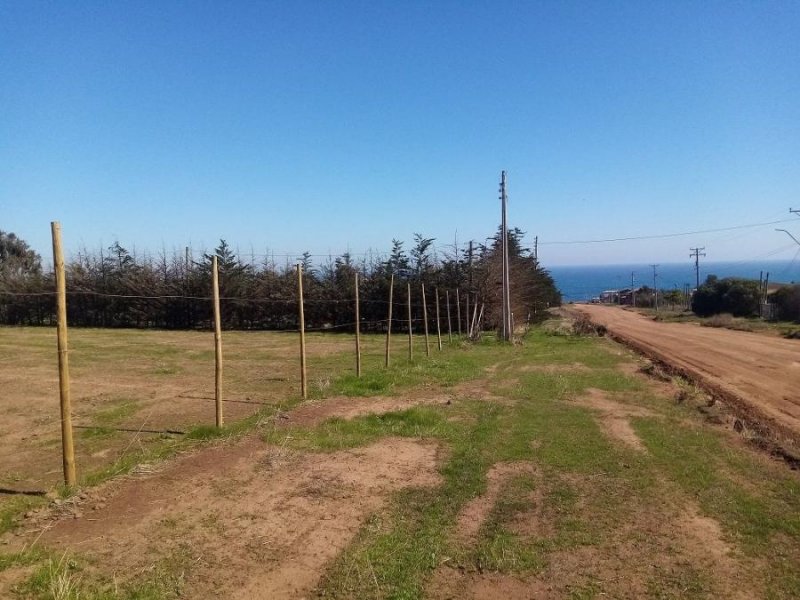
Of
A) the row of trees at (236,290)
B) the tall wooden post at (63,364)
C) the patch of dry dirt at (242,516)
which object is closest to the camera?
the patch of dry dirt at (242,516)

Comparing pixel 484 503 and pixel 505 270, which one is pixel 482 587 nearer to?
pixel 484 503

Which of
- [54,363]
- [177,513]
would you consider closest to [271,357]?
[54,363]

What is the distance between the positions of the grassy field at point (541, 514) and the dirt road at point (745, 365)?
196 centimetres

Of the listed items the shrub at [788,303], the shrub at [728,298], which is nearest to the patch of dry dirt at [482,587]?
the shrub at [788,303]

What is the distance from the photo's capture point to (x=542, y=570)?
4.04 m

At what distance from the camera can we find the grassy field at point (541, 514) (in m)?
3.81

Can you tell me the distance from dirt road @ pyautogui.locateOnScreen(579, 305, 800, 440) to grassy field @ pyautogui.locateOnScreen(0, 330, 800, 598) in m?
1.96

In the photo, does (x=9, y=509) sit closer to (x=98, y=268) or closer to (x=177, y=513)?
(x=177, y=513)

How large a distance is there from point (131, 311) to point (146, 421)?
25484 mm

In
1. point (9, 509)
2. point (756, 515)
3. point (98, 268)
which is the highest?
point (98, 268)

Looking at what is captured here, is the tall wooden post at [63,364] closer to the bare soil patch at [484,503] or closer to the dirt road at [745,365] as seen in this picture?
the bare soil patch at [484,503]

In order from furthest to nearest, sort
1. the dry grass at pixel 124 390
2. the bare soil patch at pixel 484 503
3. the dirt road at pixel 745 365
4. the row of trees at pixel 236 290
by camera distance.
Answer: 1. the row of trees at pixel 236 290
2. the dirt road at pixel 745 365
3. the dry grass at pixel 124 390
4. the bare soil patch at pixel 484 503

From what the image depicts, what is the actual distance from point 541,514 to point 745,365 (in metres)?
14.9

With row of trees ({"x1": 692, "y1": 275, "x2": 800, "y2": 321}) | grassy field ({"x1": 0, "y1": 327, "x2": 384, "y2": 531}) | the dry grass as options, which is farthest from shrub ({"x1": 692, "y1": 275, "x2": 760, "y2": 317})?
grassy field ({"x1": 0, "y1": 327, "x2": 384, "y2": 531})
